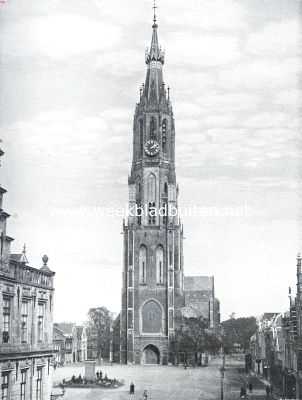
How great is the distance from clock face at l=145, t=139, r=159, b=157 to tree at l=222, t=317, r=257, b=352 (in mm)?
50403

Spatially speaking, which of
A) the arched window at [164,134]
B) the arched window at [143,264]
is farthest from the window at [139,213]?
the arched window at [164,134]

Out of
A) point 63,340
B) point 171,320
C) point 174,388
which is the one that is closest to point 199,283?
point 63,340

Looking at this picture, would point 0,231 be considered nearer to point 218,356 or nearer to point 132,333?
point 132,333

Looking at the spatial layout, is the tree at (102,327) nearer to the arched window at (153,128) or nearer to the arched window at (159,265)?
the arched window at (159,265)

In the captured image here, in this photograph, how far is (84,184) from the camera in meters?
30.1

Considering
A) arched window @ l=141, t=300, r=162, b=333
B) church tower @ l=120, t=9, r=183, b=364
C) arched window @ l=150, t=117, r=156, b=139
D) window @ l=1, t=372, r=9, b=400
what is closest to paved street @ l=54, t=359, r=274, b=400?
window @ l=1, t=372, r=9, b=400

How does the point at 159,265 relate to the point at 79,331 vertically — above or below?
above

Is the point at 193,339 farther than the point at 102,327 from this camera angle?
No

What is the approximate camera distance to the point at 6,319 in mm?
24156

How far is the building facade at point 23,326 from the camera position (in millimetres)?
23562

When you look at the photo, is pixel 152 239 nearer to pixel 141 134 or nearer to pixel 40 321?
pixel 141 134

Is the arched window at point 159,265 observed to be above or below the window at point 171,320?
above

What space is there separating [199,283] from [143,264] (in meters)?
37.1

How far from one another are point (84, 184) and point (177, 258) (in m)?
53.6
